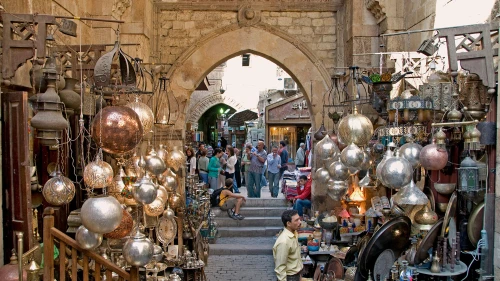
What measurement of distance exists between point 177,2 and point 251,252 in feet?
13.3

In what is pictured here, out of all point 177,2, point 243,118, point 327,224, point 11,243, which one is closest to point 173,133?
point 177,2

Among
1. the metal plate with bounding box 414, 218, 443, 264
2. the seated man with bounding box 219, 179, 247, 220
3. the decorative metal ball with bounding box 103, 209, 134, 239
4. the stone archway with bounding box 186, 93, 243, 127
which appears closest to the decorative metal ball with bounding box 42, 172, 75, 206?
the decorative metal ball with bounding box 103, 209, 134, 239

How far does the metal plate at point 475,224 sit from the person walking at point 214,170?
22.1 ft

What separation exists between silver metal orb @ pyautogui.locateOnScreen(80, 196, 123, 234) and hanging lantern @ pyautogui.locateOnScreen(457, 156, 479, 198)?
2.54 m

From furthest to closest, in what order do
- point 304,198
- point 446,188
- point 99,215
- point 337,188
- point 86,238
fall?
1. point 304,198
2. point 337,188
3. point 446,188
4. point 86,238
5. point 99,215

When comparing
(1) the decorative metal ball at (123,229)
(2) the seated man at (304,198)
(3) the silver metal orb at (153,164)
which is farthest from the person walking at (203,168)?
(1) the decorative metal ball at (123,229)

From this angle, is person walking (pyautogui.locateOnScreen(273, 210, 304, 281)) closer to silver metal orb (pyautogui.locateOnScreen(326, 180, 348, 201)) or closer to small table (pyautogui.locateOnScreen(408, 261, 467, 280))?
small table (pyautogui.locateOnScreen(408, 261, 467, 280))

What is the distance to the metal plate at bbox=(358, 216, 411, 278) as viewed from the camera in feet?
14.2

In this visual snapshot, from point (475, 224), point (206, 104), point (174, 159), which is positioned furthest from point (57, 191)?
point (206, 104)

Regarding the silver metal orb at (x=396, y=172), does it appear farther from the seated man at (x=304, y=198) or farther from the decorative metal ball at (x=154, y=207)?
the seated man at (x=304, y=198)

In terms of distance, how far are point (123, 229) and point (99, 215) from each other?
90cm

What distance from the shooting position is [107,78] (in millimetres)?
3633

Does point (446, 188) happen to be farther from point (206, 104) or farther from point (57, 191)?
point (206, 104)

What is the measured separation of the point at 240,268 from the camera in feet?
24.2
